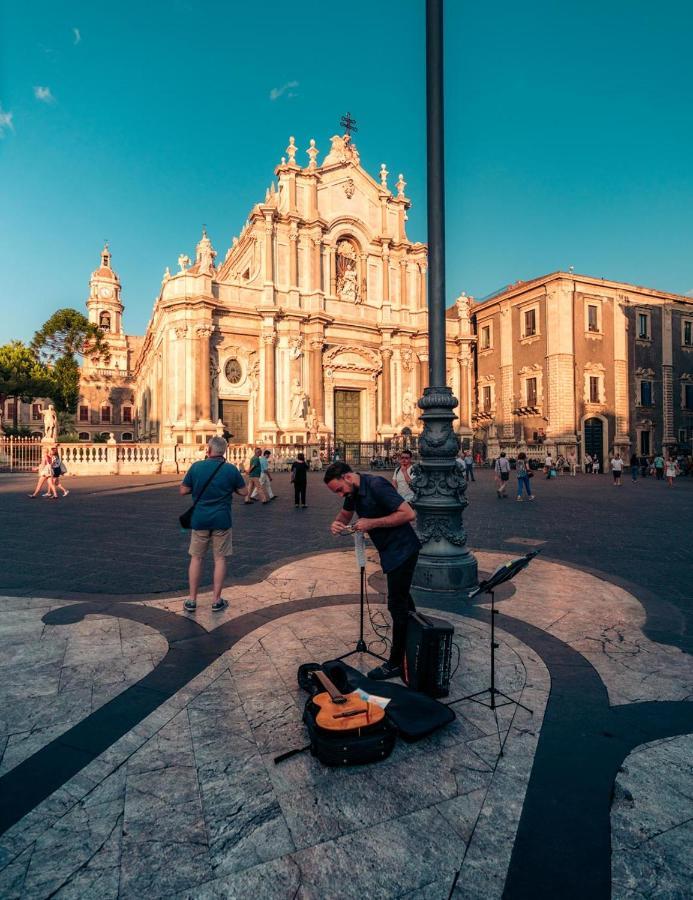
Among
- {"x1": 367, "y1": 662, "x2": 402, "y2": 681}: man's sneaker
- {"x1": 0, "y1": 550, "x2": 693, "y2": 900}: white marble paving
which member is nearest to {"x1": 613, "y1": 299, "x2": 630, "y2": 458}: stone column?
{"x1": 0, "y1": 550, "x2": 693, "y2": 900}: white marble paving

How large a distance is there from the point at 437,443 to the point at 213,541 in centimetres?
255

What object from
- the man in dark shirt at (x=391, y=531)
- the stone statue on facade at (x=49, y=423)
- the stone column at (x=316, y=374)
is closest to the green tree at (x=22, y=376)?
the stone statue on facade at (x=49, y=423)

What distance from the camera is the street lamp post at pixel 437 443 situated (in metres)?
5.27

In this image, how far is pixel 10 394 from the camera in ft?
114

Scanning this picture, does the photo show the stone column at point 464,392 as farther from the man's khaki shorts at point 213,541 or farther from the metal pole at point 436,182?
the man's khaki shorts at point 213,541

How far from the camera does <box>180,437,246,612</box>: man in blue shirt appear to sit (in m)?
4.61

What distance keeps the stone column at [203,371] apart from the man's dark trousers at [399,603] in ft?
80.2

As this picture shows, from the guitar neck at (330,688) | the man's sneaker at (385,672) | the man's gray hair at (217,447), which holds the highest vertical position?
the man's gray hair at (217,447)

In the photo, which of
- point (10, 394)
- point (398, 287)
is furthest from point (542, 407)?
point (10, 394)

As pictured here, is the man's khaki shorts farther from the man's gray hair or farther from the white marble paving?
the white marble paving

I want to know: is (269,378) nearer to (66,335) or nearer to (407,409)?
(407,409)

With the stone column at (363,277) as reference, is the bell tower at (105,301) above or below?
above

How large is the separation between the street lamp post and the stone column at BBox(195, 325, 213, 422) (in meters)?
22.6

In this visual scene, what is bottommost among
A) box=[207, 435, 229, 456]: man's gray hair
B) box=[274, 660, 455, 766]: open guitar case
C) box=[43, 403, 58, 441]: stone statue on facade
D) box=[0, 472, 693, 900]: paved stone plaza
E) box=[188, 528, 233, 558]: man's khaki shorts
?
box=[0, 472, 693, 900]: paved stone plaza
